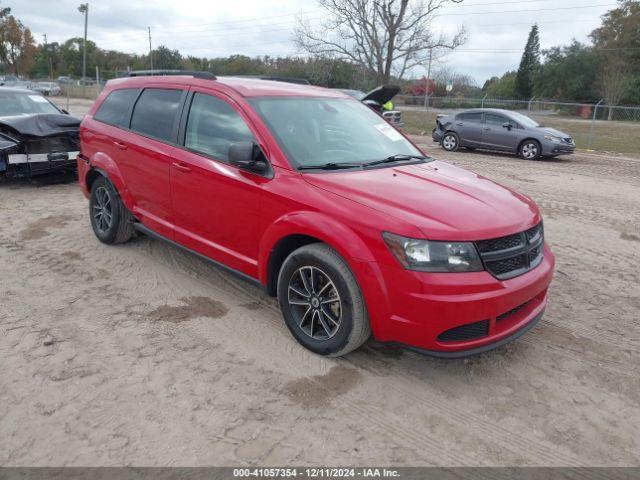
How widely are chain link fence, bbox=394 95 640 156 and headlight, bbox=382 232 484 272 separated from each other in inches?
667

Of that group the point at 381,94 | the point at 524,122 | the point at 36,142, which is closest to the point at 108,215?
the point at 381,94

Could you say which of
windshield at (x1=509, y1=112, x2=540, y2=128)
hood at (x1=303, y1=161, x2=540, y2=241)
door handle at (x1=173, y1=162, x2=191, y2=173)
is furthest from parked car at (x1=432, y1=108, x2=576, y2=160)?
door handle at (x1=173, y1=162, x2=191, y2=173)

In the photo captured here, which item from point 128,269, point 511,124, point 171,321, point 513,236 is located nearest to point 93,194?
point 128,269

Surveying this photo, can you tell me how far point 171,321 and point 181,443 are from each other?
1.47 metres

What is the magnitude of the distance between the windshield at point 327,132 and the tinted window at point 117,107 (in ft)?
6.21

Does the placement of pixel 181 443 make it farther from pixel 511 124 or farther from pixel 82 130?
pixel 511 124

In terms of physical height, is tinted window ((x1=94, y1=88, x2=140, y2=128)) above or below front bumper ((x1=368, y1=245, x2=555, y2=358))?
above

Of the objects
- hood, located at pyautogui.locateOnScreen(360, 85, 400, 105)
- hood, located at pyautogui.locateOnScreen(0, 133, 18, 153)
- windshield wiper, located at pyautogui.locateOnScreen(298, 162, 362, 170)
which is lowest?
hood, located at pyautogui.locateOnScreen(0, 133, 18, 153)

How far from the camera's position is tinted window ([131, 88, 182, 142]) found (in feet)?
15.0

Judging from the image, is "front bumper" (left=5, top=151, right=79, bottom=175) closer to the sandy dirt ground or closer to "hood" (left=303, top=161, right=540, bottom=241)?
the sandy dirt ground

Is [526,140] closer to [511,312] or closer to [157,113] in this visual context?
[157,113]

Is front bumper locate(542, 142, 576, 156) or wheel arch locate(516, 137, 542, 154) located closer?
front bumper locate(542, 142, 576, 156)

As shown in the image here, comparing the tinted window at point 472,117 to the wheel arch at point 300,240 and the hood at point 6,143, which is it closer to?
the hood at point 6,143

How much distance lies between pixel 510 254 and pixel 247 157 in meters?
1.87
